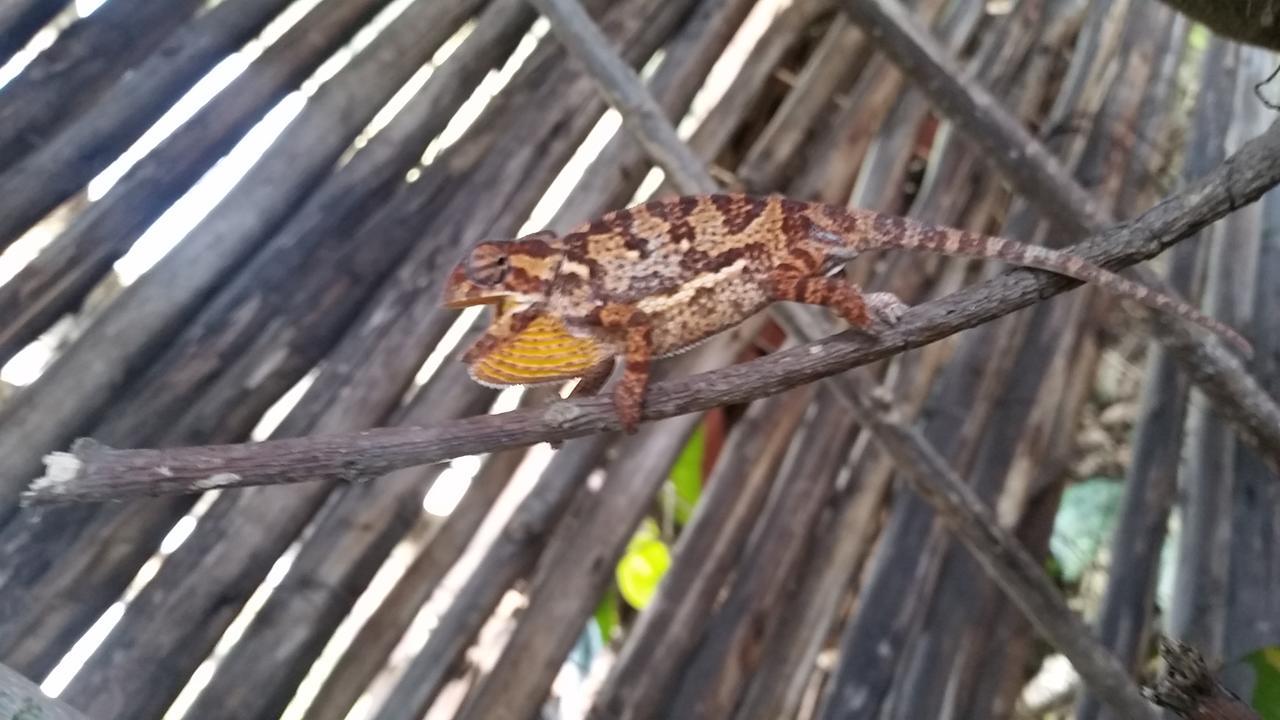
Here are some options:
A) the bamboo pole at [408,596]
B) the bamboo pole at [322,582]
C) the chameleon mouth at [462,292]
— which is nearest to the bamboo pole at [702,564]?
the bamboo pole at [408,596]

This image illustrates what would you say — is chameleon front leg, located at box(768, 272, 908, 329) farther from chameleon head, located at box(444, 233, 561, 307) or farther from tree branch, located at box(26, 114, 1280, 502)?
chameleon head, located at box(444, 233, 561, 307)

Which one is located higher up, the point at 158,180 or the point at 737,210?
the point at 737,210

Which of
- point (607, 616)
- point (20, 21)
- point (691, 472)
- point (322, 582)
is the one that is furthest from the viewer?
point (691, 472)

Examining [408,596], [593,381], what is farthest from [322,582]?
[593,381]

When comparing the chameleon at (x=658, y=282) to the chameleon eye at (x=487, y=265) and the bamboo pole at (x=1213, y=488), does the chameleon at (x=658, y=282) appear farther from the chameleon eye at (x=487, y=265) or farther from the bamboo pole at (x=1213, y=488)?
the bamboo pole at (x=1213, y=488)

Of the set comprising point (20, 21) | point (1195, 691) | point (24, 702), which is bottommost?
point (24, 702)

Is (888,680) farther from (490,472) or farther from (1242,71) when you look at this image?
(1242,71)

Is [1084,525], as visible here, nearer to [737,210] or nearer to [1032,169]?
[1032,169]
